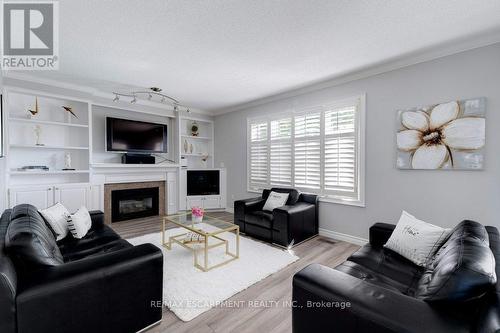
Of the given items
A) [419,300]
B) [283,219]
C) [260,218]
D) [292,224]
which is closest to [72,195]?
[260,218]

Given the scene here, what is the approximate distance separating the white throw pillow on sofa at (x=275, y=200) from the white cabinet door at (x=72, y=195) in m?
3.27

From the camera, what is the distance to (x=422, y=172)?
3.02m

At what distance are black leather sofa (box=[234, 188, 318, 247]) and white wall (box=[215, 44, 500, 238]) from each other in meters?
0.32

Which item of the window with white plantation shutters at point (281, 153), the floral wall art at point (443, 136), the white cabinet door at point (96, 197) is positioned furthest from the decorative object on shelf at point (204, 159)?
the floral wall art at point (443, 136)

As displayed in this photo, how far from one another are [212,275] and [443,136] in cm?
317

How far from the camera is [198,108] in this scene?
5.84 meters

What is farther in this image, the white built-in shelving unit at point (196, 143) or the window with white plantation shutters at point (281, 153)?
the white built-in shelving unit at point (196, 143)

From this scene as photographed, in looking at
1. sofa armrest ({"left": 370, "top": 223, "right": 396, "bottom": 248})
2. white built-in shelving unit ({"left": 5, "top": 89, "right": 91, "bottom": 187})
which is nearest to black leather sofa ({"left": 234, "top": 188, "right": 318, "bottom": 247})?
sofa armrest ({"left": 370, "top": 223, "right": 396, "bottom": 248})

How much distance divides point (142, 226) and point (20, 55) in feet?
10.2

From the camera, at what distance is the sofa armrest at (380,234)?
234cm

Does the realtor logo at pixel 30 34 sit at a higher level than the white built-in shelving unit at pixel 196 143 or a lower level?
higher

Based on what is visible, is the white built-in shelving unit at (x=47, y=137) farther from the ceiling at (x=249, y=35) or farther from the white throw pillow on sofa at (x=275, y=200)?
the white throw pillow on sofa at (x=275, y=200)

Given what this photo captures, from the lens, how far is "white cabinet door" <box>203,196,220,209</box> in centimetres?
573

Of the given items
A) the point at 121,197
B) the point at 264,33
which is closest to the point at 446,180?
the point at 264,33
